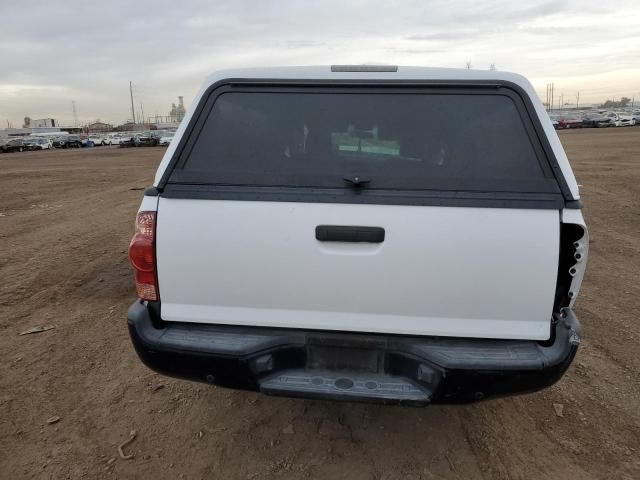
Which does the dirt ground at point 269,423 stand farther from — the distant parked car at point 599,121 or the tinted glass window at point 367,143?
the distant parked car at point 599,121

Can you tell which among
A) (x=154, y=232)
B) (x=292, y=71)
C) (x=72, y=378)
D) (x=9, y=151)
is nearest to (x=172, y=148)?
(x=154, y=232)

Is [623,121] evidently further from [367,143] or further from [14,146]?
[367,143]

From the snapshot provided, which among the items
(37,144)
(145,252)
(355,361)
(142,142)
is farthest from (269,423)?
(37,144)

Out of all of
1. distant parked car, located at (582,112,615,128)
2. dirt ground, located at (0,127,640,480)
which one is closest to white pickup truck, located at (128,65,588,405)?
dirt ground, located at (0,127,640,480)

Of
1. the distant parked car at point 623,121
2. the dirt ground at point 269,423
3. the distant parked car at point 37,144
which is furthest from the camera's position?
the distant parked car at point 623,121

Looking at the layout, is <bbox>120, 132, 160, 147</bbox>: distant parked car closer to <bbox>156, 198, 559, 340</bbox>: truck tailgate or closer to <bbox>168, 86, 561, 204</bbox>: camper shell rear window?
<bbox>168, 86, 561, 204</bbox>: camper shell rear window

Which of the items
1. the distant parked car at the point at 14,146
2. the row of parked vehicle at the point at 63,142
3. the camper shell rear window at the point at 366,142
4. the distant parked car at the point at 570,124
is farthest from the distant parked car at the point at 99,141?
the camper shell rear window at the point at 366,142

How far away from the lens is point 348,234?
7.95 ft

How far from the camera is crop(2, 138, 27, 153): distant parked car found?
5189cm

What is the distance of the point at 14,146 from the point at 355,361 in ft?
199

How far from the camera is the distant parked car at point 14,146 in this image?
51888mm

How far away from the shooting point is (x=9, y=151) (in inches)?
2064

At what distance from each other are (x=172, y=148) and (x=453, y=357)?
1823 millimetres

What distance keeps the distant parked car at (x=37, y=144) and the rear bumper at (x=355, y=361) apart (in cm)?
6224
